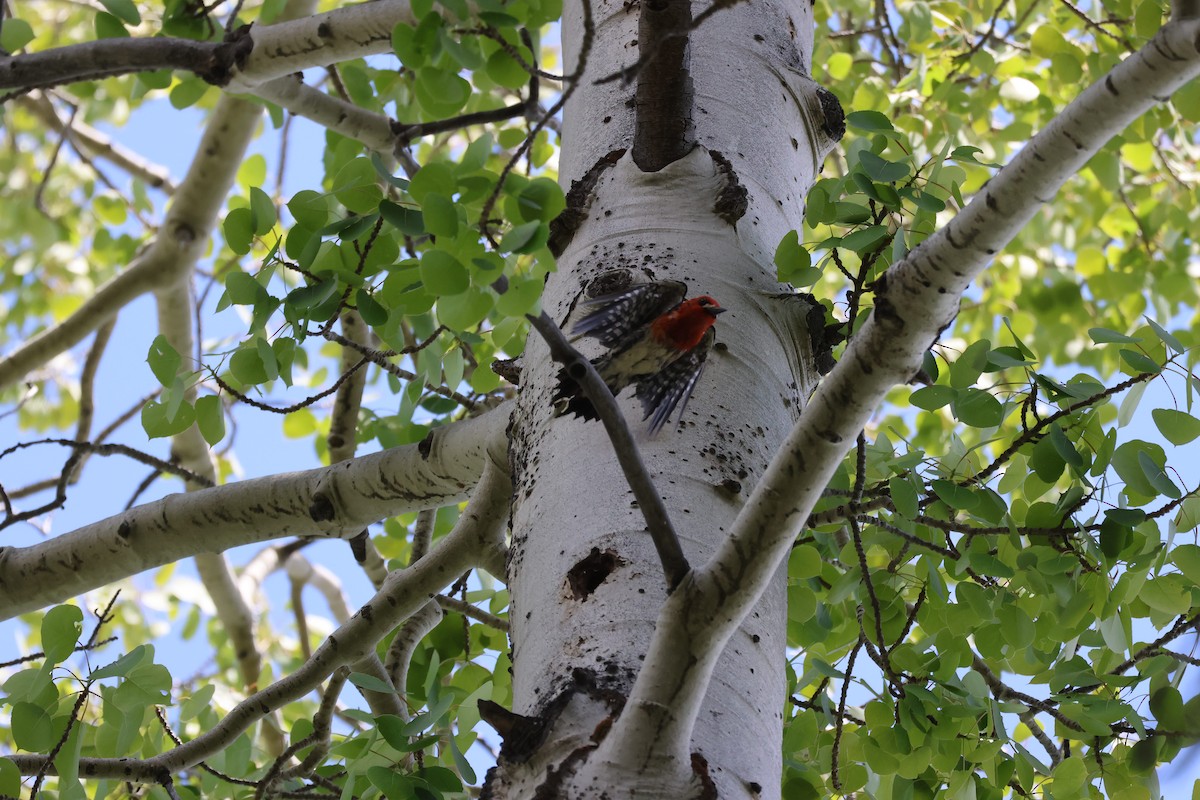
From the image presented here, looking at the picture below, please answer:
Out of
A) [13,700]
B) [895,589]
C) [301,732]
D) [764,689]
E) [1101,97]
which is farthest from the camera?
[301,732]

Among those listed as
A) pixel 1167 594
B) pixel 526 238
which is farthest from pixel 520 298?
pixel 1167 594

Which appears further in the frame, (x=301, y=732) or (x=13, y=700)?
(x=301, y=732)

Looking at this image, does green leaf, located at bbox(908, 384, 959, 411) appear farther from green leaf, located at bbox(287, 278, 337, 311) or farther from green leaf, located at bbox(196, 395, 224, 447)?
green leaf, located at bbox(196, 395, 224, 447)

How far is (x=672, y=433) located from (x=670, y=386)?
0.31ft

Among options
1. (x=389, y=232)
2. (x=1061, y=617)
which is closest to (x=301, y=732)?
(x=389, y=232)

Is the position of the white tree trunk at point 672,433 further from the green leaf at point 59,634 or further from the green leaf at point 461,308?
the green leaf at point 59,634

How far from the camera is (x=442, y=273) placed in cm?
138

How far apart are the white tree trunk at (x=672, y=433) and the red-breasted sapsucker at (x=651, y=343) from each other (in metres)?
0.02

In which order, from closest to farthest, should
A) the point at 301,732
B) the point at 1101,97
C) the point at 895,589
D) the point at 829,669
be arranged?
the point at 1101,97 → the point at 829,669 → the point at 895,589 → the point at 301,732

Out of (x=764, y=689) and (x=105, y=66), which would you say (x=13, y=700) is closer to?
(x=105, y=66)

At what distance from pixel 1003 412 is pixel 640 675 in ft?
3.21

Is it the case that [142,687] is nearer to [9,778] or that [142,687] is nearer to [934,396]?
[9,778]

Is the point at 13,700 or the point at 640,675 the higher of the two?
the point at 13,700

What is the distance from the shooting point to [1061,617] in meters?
1.87
